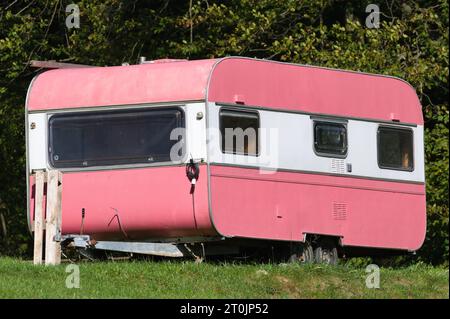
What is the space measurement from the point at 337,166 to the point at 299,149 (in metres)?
0.73

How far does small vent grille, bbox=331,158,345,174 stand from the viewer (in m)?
18.6

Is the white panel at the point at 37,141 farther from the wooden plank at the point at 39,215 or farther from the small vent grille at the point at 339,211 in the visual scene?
the small vent grille at the point at 339,211

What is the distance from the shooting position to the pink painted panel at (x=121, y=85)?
1753cm

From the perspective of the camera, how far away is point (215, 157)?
1728 cm

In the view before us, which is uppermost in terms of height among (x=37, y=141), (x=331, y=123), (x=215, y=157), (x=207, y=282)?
(x=331, y=123)

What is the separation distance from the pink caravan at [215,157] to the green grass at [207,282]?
774 mm

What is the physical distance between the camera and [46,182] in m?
17.8

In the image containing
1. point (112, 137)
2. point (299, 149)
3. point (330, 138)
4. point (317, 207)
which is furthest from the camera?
point (330, 138)

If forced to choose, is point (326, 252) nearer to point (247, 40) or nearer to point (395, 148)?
point (395, 148)

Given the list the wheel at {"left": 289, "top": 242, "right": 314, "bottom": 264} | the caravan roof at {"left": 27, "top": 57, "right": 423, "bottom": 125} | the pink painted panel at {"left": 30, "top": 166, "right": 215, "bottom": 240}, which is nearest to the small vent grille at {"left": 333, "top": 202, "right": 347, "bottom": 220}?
the wheel at {"left": 289, "top": 242, "right": 314, "bottom": 264}

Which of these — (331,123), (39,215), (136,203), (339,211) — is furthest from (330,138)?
(39,215)

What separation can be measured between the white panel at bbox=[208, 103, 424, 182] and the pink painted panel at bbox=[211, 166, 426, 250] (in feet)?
0.41

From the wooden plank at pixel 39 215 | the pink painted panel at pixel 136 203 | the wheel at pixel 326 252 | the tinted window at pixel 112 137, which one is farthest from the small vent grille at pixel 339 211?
the wooden plank at pixel 39 215
